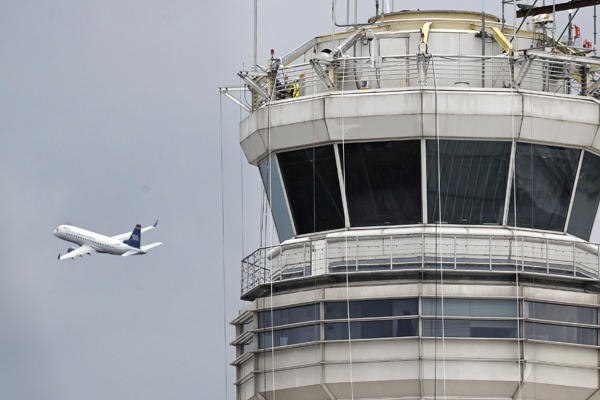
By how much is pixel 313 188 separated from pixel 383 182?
213 centimetres

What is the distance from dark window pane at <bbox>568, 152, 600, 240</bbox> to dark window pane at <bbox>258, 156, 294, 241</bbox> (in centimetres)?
786

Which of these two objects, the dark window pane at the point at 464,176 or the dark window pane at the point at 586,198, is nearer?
the dark window pane at the point at 464,176

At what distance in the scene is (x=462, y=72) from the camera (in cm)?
5938

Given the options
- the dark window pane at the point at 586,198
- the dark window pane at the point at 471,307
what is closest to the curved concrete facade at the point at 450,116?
the dark window pane at the point at 586,198

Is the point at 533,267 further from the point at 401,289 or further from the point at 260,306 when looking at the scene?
the point at 260,306

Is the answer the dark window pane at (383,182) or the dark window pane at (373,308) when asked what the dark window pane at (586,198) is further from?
the dark window pane at (373,308)

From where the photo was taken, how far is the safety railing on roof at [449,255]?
57.9 m

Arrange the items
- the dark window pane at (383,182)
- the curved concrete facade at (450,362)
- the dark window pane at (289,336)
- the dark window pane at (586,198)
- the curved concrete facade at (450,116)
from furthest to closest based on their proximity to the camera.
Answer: the dark window pane at (586,198)
the dark window pane at (383,182)
the dark window pane at (289,336)
the curved concrete facade at (450,116)
the curved concrete facade at (450,362)

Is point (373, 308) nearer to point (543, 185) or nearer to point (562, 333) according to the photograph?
point (562, 333)

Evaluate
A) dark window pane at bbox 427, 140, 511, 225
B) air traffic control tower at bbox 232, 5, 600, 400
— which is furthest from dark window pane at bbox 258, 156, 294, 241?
dark window pane at bbox 427, 140, 511, 225

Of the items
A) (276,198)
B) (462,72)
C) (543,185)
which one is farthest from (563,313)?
(276,198)

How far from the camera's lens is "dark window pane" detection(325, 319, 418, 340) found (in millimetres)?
57344

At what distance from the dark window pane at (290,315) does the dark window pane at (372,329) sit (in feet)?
2.15

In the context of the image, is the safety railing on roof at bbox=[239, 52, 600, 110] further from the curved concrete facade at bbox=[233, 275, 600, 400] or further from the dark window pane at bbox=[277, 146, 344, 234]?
the curved concrete facade at bbox=[233, 275, 600, 400]
